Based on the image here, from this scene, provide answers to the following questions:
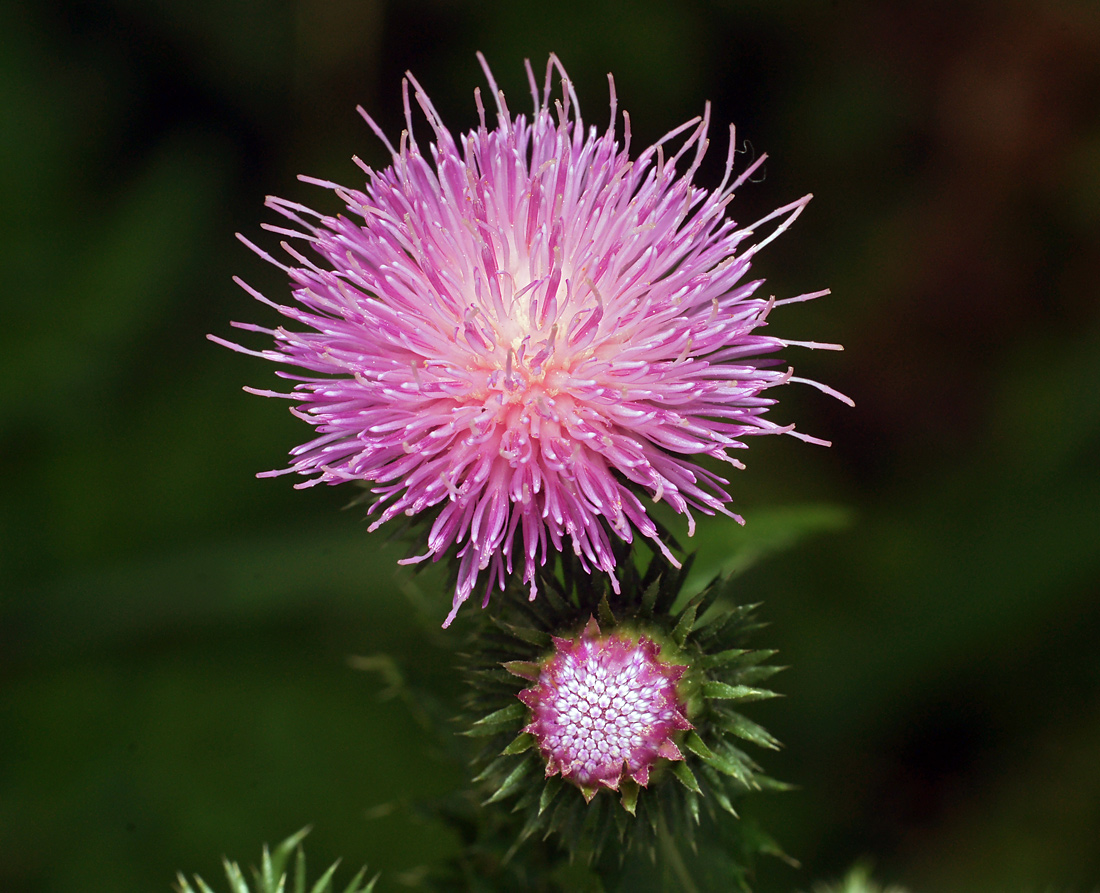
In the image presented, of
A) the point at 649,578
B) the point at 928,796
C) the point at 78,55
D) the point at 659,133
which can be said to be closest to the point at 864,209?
the point at 659,133

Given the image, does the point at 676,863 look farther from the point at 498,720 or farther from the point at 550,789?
the point at 498,720

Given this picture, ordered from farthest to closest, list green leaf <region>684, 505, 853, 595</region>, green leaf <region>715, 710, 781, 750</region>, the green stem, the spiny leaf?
1. green leaf <region>684, 505, 853, 595</region>
2. the green stem
3. the spiny leaf
4. green leaf <region>715, 710, 781, 750</region>

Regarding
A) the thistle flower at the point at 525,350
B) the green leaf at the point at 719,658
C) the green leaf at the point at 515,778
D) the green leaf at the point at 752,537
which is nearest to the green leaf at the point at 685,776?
the green leaf at the point at 719,658

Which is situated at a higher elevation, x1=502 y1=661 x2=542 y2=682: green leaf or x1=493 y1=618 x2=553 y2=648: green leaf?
x1=493 y1=618 x2=553 y2=648: green leaf

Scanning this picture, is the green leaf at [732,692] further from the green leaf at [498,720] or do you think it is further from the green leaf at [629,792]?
the green leaf at [498,720]

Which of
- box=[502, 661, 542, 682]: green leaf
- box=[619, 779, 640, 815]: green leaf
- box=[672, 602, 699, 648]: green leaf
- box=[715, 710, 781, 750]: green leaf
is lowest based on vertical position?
box=[619, 779, 640, 815]: green leaf

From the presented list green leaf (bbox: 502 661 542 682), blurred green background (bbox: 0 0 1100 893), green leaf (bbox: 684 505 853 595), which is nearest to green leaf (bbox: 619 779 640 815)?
green leaf (bbox: 502 661 542 682)

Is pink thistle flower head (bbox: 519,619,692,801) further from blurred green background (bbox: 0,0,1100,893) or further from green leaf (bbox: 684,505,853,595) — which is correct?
blurred green background (bbox: 0,0,1100,893)
